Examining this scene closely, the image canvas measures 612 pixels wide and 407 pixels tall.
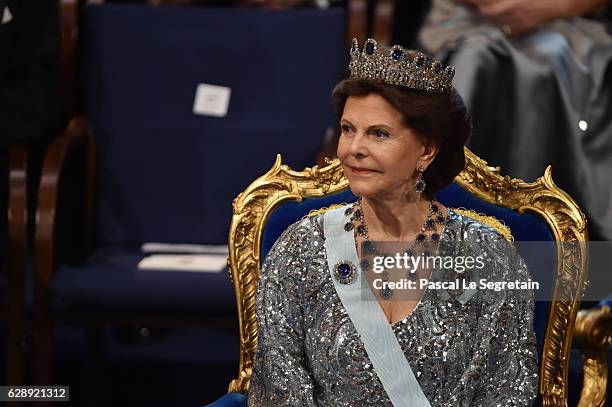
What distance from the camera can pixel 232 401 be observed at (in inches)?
82.3

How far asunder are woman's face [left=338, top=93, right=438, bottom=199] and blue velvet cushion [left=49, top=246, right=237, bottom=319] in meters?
1.43

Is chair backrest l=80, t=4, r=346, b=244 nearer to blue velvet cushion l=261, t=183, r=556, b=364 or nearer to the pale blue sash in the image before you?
blue velvet cushion l=261, t=183, r=556, b=364

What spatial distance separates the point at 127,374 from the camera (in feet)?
11.9

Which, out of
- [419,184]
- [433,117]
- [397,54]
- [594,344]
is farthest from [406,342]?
[594,344]

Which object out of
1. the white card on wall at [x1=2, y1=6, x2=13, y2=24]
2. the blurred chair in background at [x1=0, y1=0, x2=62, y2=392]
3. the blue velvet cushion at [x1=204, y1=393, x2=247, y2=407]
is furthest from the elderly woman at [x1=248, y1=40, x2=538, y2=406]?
Answer: the white card on wall at [x1=2, y1=6, x2=13, y2=24]

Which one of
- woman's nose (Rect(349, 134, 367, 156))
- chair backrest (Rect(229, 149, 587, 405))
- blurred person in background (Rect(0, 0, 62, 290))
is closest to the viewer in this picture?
woman's nose (Rect(349, 134, 367, 156))

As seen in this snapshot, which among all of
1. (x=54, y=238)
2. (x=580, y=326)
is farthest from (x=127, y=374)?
(x=580, y=326)

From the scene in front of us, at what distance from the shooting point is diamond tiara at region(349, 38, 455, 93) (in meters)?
1.84

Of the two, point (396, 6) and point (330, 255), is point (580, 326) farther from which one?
point (396, 6)

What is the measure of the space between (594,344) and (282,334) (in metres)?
0.83

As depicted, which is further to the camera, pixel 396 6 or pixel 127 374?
pixel 396 6

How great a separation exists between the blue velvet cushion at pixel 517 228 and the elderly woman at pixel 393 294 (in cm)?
23

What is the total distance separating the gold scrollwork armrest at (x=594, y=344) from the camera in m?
2.33

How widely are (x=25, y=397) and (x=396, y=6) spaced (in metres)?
1.89
